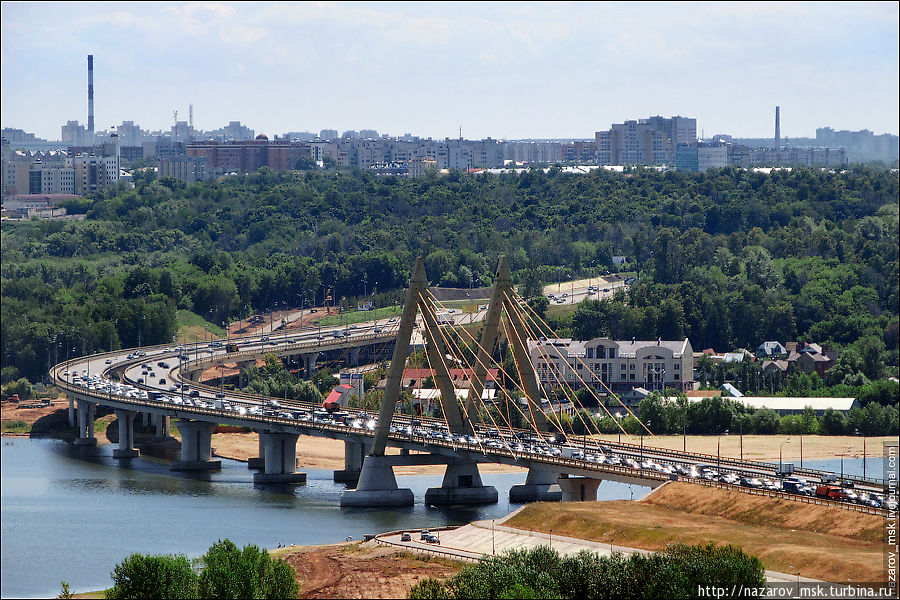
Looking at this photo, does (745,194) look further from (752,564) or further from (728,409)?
(752,564)

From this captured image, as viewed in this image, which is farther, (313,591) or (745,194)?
(745,194)

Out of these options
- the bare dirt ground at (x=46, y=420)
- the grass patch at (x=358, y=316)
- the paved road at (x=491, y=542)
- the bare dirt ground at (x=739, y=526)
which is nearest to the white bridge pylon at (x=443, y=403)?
the paved road at (x=491, y=542)

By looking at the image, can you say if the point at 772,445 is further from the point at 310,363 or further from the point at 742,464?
the point at 310,363

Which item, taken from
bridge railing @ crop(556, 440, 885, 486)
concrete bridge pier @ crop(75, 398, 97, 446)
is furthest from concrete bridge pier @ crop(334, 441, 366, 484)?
concrete bridge pier @ crop(75, 398, 97, 446)

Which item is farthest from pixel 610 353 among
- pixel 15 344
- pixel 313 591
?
pixel 313 591

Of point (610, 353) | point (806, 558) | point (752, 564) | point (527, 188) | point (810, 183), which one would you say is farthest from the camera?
point (527, 188)

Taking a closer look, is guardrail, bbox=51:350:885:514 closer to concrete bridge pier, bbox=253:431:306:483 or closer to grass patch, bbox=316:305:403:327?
concrete bridge pier, bbox=253:431:306:483

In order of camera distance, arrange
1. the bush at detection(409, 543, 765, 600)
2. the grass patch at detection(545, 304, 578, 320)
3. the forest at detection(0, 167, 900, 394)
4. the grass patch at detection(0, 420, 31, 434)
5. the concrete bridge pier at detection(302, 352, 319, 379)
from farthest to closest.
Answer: the grass patch at detection(545, 304, 578, 320), the forest at detection(0, 167, 900, 394), the concrete bridge pier at detection(302, 352, 319, 379), the grass patch at detection(0, 420, 31, 434), the bush at detection(409, 543, 765, 600)

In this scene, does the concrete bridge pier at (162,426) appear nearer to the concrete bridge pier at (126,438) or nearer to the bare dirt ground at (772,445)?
the concrete bridge pier at (126,438)
